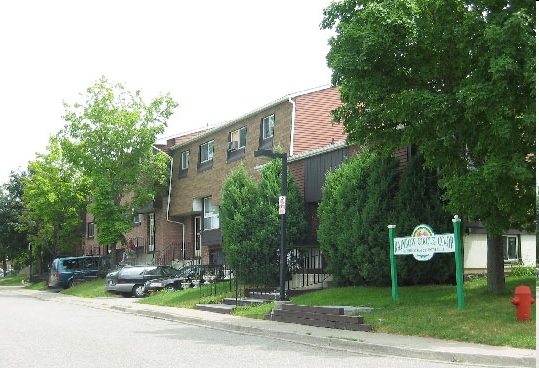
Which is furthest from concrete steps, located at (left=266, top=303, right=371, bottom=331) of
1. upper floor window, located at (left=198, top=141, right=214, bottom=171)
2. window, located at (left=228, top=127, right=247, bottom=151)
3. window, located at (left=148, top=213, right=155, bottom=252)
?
window, located at (left=148, top=213, right=155, bottom=252)

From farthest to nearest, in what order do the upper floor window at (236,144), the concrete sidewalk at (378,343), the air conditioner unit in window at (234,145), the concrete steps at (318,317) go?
the air conditioner unit in window at (234,145) → the upper floor window at (236,144) → the concrete steps at (318,317) → the concrete sidewalk at (378,343)

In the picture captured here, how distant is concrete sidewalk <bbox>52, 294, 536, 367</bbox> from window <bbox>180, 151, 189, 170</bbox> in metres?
20.5

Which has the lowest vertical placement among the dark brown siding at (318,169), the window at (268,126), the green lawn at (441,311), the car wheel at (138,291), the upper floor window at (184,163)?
the car wheel at (138,291)

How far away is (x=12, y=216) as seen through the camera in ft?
179

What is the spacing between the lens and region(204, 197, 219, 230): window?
34156mm

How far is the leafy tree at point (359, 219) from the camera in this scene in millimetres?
18422

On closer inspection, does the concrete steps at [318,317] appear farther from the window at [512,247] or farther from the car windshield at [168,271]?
the car windshield at [168,271]

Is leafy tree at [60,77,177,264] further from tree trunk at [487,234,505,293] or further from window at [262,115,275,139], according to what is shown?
tree trunk at [487,234,505,293]

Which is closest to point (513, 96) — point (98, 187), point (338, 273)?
point (338, 273)

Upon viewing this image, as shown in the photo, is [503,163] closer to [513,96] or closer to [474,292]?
[513,96]

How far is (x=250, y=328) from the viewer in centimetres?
1566

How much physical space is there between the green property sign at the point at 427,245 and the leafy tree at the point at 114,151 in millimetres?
24262

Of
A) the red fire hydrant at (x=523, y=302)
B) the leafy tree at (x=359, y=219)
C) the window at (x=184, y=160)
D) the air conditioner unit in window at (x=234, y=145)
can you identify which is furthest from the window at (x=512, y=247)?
the window at (x=184, y=160)

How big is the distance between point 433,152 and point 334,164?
25.8 feet
